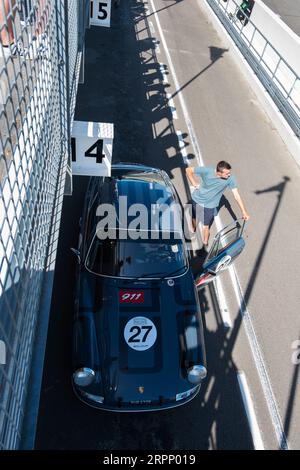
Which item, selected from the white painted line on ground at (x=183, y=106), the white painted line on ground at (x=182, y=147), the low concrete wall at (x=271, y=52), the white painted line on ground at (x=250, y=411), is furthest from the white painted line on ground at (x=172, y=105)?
the white painted line on ground at (x=250, y=411)

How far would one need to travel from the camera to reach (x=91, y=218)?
5.61 m

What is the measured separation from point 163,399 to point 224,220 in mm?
4424

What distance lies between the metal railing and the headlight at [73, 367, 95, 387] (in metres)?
8.78

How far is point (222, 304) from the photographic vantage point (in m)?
6.22

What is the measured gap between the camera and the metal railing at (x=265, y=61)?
10734 mm

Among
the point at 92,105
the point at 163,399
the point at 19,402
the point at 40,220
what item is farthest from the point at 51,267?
the point at 92,105

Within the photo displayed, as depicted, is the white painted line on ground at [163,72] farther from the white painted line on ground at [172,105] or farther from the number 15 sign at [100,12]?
the number 15 sign at [100,12]

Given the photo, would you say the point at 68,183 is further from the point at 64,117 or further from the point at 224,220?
the point at 224,220

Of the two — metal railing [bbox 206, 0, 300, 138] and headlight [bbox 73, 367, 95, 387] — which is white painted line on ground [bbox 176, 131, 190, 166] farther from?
headlight [bbox 73, 367, 95, 387]

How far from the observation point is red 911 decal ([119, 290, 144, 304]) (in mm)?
4859

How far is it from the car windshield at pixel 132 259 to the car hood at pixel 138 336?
119 millimetres

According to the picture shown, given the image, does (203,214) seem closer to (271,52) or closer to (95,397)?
(95,397)

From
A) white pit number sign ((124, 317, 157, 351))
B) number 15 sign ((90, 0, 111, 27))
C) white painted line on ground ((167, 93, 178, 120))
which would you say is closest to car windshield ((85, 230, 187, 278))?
white pit number sign ((124, 317, 157, 351))
